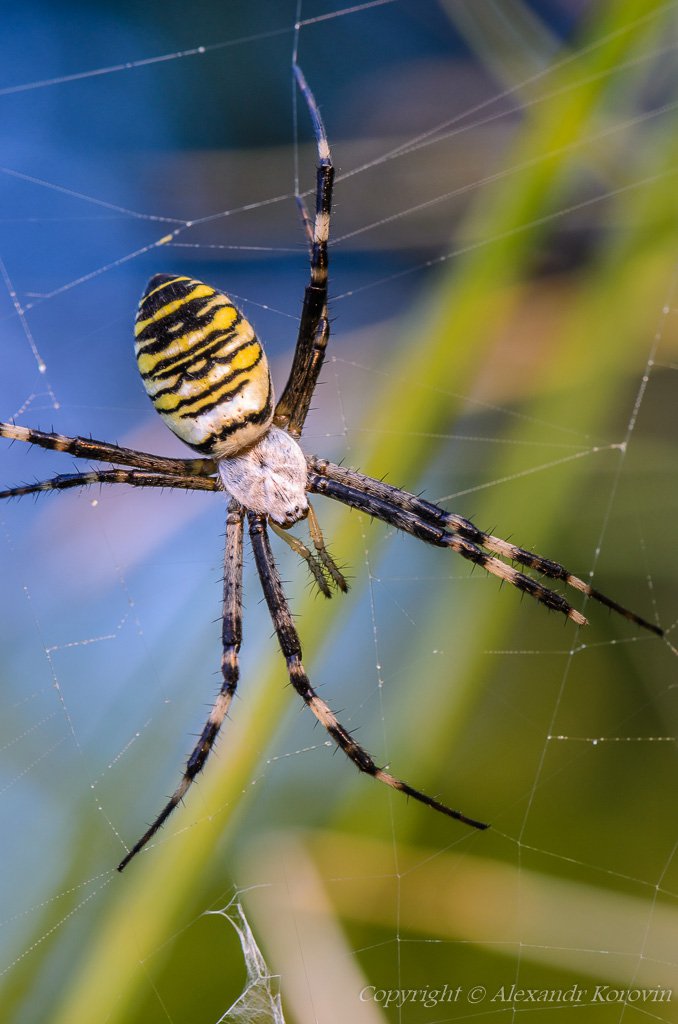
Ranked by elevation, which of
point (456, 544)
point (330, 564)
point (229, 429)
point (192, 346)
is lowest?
point (456, 544)

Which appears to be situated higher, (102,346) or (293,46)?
(293,46)

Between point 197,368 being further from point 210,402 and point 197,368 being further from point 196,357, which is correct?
point 210,402

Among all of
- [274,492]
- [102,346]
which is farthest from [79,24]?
[274,492]

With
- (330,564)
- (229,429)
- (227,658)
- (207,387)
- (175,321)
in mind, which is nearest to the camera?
(175,321)

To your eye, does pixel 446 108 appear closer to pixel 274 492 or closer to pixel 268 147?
pixel 268 147

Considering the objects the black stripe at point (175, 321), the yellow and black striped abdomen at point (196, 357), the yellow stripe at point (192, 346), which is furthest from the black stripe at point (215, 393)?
the black stripe at point (175, 321)

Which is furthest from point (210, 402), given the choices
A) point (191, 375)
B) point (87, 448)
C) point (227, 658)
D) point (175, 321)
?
point (227, 658)
